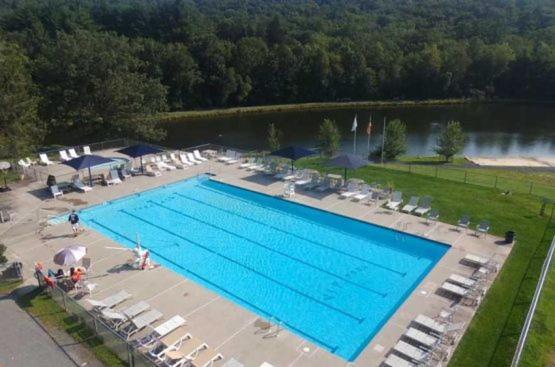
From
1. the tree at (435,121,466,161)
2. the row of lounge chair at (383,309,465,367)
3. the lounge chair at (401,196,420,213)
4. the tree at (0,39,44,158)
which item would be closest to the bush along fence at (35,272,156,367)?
the row of lounge chair at (383,309,465,367)

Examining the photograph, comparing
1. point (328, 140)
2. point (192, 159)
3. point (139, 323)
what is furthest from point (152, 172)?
point (139, 323)

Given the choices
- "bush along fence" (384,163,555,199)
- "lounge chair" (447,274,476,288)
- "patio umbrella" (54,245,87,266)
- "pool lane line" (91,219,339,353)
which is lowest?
"pool lane line" (91,219,339,353)

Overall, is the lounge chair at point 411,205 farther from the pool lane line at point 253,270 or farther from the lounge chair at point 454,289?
the pool lane line at point 253,270

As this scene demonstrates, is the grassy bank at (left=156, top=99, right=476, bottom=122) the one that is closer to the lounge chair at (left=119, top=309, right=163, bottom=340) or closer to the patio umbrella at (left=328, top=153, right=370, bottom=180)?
the patio umbrella at (left=328, top=153, right=370, bottom=180)

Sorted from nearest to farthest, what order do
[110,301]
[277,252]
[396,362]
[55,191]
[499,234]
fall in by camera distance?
[396,362] < [110,301] < [277,252] < [499,234] < [55,191]

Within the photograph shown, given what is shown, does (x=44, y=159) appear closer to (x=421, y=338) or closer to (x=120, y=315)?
(x=120, y=315)

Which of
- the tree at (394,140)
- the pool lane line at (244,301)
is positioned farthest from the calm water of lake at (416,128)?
the pool lane line at (244,301)

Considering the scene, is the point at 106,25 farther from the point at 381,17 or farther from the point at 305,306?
the point at 305,306
